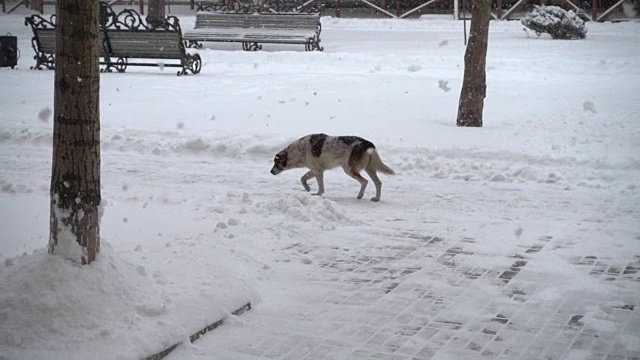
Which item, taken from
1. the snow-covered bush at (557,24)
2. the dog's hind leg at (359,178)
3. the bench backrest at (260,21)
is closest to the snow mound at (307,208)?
the dog's hind leg at (359,178)

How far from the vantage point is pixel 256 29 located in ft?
88.8

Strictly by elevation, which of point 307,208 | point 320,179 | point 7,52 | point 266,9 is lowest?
point 307,208

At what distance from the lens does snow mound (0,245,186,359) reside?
16.4ft

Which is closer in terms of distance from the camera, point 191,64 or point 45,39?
point 191,64

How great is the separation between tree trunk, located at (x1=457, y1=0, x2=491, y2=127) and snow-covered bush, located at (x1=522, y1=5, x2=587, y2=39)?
1444cm

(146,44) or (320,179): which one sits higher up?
(146,44)

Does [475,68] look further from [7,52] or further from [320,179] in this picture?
[7,52]

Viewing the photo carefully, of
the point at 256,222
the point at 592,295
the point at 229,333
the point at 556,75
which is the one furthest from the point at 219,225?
the point at 556,75

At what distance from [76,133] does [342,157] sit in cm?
434

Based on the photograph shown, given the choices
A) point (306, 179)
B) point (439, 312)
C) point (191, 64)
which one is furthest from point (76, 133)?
point (191, 64)

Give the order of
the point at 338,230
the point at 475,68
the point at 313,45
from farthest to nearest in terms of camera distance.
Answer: the point at 313,45
the point at 475,68
the point at 338,230

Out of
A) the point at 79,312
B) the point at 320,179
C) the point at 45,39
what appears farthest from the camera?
the point at 45,39

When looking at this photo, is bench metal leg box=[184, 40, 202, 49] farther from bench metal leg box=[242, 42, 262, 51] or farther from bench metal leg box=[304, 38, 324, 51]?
bench metal leg box=[304, 38, 324, 51]

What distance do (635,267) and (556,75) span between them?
42.2ft
